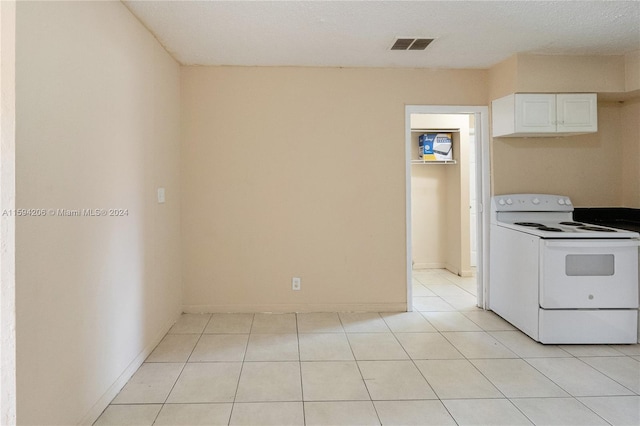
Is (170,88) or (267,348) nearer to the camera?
(267,348)

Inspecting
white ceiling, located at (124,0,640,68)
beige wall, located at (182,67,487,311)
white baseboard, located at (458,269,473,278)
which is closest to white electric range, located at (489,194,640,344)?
beige wall, located at (182,67,487,311)

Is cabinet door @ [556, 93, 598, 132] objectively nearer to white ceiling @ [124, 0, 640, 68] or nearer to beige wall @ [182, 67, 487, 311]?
white ceiling @ [124, 0, 640, 68]

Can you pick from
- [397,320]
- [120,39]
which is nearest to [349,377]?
[397,320]

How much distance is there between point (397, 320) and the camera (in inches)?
135

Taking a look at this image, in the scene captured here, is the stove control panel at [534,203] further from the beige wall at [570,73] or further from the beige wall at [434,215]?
the beige wall at [434,215]

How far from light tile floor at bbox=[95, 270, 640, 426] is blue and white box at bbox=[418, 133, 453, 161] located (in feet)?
7.91

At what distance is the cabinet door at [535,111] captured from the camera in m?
3.26

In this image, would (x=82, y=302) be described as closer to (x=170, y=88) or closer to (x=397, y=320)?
(x=170, y=88)

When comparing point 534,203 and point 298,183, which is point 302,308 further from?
point 534,203

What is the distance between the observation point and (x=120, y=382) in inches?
88.6

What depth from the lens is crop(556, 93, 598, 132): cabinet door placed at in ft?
10.7

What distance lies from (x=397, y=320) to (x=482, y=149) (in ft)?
6.06

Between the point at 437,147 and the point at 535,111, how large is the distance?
6.20 ft

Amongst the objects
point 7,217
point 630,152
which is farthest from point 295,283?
point 630,152
